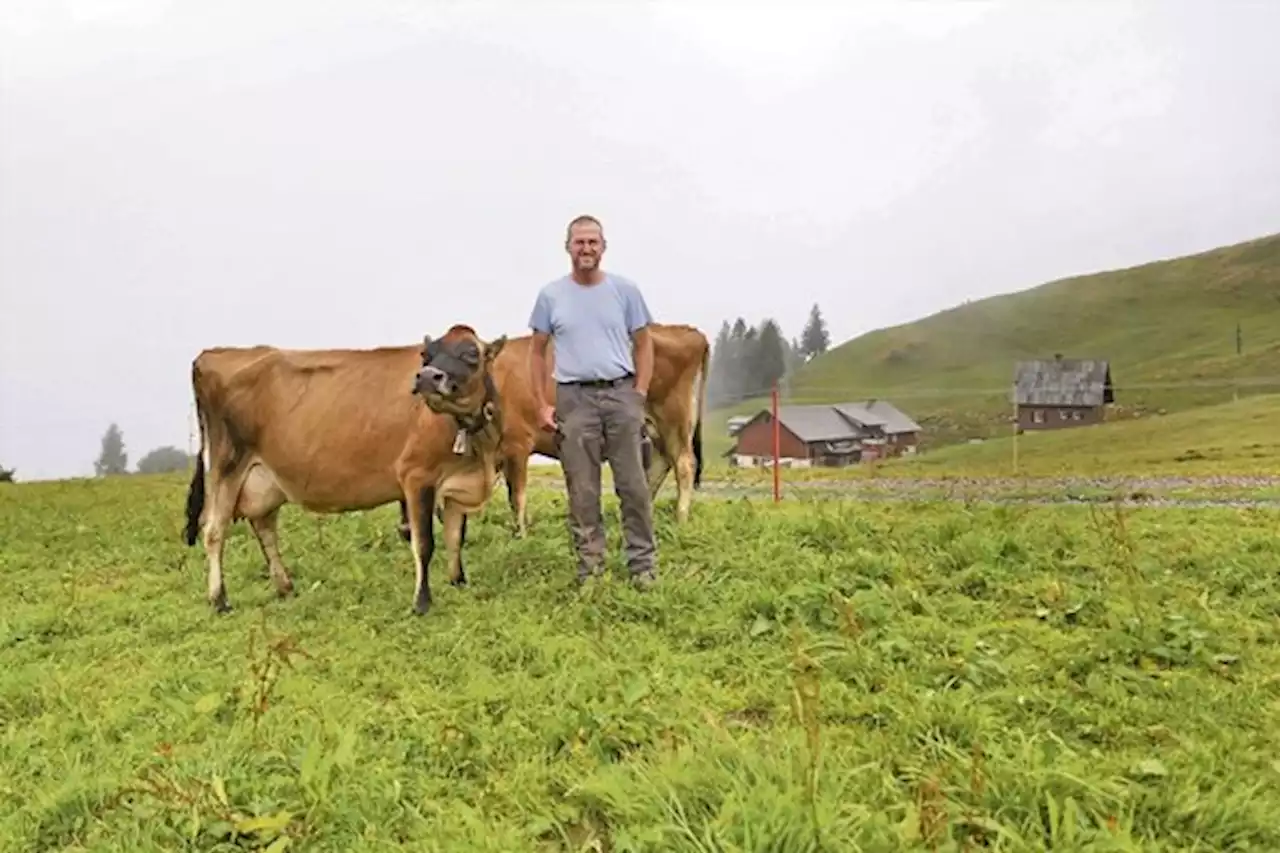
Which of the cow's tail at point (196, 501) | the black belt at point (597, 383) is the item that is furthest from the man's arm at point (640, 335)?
the cow's tail at point (196, 501)

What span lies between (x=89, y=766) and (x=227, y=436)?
176 inches

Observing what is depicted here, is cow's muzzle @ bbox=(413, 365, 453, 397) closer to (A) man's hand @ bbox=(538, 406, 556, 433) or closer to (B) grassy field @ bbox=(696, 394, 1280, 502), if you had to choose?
(A) man's hand @ bbox=(538, 406, 556, 433)

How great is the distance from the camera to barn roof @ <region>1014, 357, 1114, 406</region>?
88.8m

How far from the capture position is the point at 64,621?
773cm

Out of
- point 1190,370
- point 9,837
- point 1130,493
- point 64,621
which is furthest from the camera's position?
point 1190,370

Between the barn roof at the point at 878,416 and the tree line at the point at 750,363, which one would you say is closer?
the barn roof at the point at 878,416

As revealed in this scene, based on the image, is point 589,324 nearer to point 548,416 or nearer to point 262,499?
point 548,416

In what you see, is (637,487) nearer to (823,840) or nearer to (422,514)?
(422,514)

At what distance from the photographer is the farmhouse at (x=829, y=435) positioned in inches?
2918

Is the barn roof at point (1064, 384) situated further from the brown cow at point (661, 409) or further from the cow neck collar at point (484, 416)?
the cow neck collar at point (484, 416)

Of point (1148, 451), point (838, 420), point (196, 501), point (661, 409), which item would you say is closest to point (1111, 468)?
point (1148, 451)

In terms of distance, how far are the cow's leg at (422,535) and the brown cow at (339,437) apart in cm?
1

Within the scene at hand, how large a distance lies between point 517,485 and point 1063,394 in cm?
8922

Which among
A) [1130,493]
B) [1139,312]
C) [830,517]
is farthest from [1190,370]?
[830,517]
